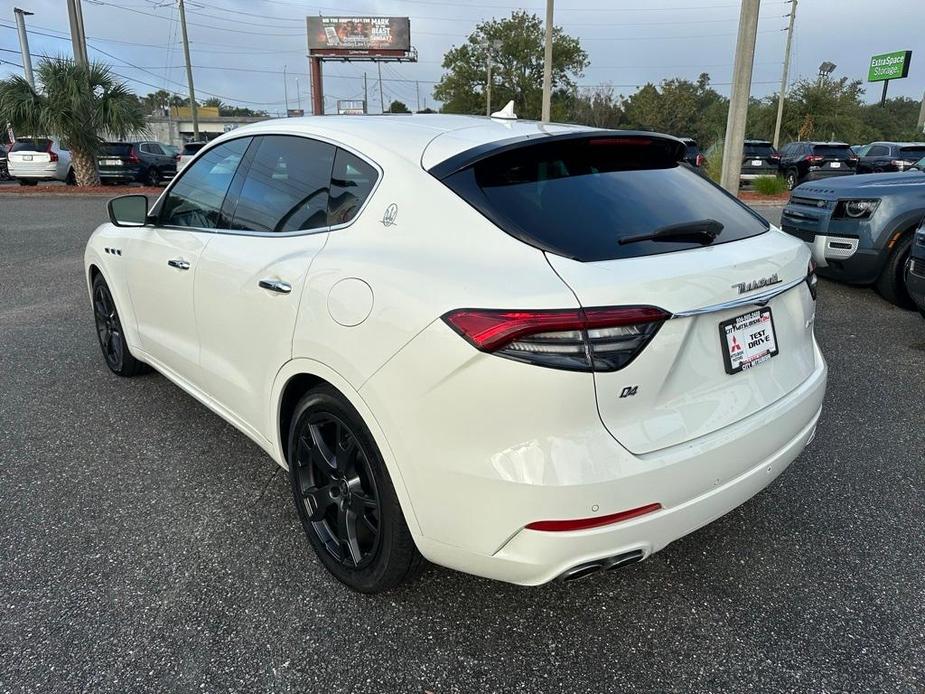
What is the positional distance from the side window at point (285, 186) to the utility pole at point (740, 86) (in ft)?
39.4

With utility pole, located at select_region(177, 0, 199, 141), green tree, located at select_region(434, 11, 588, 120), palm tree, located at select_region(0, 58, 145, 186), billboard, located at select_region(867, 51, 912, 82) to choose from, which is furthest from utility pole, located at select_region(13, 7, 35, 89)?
billboard, located at select_region(867, 51, 912, 82)

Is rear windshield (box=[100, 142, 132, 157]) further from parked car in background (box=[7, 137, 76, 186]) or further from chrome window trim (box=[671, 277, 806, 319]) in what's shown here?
chrome window trim (box=[671, 277, 806, 319])

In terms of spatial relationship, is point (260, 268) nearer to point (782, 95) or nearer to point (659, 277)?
point (659, 277)

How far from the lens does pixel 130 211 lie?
12.2ft

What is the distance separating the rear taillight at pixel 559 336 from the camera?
1.75 metres

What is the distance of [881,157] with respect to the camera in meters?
22.5

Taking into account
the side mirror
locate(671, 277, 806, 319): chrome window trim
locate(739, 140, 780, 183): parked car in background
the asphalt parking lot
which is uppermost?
the side mirror

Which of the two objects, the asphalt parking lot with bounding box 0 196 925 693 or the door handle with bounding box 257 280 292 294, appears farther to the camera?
the door handle with bounding box 257 280 292 294

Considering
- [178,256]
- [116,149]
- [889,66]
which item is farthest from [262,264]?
[889,66]

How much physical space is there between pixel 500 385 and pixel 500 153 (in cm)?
83

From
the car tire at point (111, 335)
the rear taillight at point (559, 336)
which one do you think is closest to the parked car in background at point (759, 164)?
the car tire at point (111, 335)

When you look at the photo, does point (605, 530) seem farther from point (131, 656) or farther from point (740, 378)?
point (131, 656)

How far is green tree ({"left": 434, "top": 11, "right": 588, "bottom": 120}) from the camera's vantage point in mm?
55750

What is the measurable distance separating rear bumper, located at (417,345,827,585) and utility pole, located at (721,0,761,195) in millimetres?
12366
